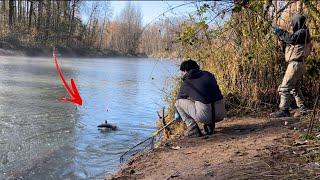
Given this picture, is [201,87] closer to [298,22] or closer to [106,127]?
[298,22]

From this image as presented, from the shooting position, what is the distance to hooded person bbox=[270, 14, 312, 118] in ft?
24.1

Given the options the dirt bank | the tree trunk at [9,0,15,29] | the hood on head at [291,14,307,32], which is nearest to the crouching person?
the dirt bank

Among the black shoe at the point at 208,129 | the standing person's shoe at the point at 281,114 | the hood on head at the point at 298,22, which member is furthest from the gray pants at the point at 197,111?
the hood on head at the point at 298,22

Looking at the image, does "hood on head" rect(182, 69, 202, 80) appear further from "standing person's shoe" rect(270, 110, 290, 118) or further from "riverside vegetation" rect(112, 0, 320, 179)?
"standing person's shoe" rect(270, 110, 290, 118)

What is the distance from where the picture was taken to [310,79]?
8.38m

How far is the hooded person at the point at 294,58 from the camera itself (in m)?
7.36

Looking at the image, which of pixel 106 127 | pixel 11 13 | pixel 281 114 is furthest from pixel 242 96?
pixel 11 13

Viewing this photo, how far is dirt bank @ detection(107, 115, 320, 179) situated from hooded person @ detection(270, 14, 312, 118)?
36 cm

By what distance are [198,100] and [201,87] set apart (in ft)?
0.66

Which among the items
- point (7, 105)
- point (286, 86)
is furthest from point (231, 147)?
point (7, 105)

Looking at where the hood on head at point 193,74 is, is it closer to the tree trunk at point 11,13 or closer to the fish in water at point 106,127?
the fish in water at point 106,127

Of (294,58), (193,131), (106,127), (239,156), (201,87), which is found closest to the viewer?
(239,156)

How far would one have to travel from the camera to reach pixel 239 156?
5496 millimetres

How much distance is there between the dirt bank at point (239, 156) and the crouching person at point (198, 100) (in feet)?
0.88
